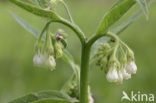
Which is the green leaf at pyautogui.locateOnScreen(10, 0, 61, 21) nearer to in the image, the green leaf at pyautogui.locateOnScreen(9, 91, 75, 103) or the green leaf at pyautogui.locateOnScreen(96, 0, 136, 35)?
the green leaf at pyautogui.locateOnScreen(96, 0, 136, 35)

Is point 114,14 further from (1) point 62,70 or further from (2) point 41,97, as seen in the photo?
(1) point 62,70

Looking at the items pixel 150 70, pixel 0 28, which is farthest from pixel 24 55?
pixel 0 28

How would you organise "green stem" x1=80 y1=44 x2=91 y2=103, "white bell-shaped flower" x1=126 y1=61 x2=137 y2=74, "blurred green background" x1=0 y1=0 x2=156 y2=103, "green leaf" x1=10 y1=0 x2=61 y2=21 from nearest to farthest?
"green leaf" x1=10 y1=0 x2=61 y2=21 < "green stem" x1=80 y1=44 x2=91 y2=103 < "white bell-shaped flower" x1=126 y1=61 x2=137 y2=74 < "blurred green background" x1=0 y1=0 x2=156 y2=103

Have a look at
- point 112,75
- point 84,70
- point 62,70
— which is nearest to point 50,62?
point 84,70

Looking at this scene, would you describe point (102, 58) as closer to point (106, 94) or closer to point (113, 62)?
point (113, 62)

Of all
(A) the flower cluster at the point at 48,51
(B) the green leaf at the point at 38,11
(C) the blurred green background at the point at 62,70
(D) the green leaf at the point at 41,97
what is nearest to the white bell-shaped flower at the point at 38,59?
(A) the flower cluster at the point at 48,51

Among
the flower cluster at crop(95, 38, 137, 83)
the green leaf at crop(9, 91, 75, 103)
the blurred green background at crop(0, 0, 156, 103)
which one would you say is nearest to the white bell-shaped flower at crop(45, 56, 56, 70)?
the green leaf at crop(9, 91, 75, 103)
